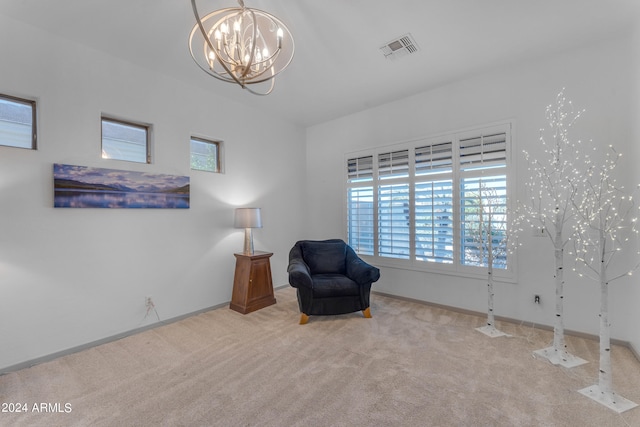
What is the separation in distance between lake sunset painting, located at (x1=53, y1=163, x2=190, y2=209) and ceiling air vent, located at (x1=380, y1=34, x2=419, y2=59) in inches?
108

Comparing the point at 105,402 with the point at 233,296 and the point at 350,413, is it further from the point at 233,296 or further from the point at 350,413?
the point at 233,296

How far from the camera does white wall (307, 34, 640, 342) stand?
2803 millimetres

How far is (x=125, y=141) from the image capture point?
3254 mm

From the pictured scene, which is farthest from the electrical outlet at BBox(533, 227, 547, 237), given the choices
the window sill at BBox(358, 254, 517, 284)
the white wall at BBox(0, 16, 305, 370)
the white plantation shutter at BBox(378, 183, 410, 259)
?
the white wall at BBox(0, 16, 305, 370)

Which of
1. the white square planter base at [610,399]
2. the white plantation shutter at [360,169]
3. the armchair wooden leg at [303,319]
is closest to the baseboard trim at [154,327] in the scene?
the white square planter base at [610,399]

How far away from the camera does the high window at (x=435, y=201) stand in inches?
135

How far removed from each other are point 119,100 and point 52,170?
0.97 m

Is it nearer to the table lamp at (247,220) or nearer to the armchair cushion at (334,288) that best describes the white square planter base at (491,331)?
the armchair cushion at (334,288)

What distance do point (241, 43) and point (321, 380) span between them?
2.53 m

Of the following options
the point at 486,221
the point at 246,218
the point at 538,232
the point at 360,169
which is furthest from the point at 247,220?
the point at 538,232

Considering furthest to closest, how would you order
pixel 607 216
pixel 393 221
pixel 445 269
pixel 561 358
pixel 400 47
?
pixel 393 221, pixel 445 269, pixel 400 47, pixel 607 216, pixel 561 358

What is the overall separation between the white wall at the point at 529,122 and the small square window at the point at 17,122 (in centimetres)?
394

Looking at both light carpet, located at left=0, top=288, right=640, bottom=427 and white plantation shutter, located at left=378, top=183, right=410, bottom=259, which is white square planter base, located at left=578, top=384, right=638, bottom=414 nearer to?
light carpet, located at left=0, top=288, right=640, bottom=427

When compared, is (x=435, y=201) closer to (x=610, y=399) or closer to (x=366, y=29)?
(x=366, y=29)
